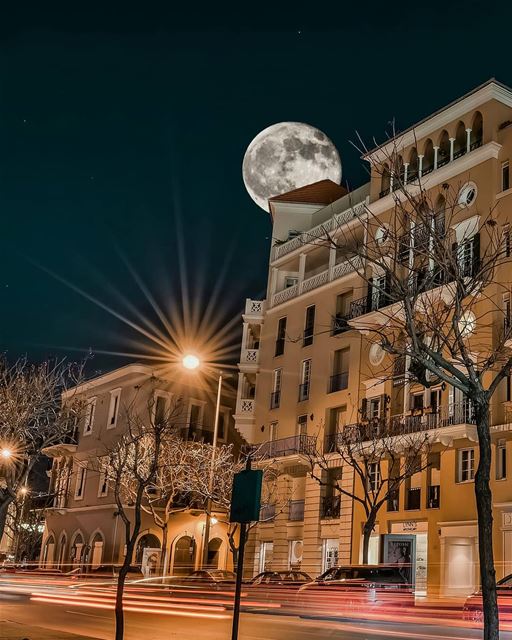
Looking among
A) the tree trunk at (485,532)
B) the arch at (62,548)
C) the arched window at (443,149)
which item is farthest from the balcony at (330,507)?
the tree trunk at (485,532)

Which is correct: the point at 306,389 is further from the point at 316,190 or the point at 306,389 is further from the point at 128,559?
the point at 128,559

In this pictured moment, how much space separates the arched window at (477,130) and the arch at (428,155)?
221cm

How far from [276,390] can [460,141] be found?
1702cm

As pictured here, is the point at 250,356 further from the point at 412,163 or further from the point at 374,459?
the point at 412,163

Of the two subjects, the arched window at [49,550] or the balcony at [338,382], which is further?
the arched window at [49,550]

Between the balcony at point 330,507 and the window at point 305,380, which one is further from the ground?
the window at point 305,380

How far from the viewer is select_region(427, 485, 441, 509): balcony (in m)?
33.5

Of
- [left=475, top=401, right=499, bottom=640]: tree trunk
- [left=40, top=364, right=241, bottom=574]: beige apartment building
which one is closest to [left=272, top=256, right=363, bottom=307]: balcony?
[left=40, top=364, right=241, bottom=574]: beige apartment building

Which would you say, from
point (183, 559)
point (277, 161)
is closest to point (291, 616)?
point (183, 559)

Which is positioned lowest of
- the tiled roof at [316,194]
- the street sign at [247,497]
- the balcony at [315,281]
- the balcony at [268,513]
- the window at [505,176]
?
the street sign at [247,497]

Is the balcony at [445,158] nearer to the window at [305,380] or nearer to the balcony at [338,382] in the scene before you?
the balcony at [338,382]

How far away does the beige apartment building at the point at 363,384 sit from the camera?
106 feet

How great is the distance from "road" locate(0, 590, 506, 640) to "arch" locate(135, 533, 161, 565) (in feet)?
80.4

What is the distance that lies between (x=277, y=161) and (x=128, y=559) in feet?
144
